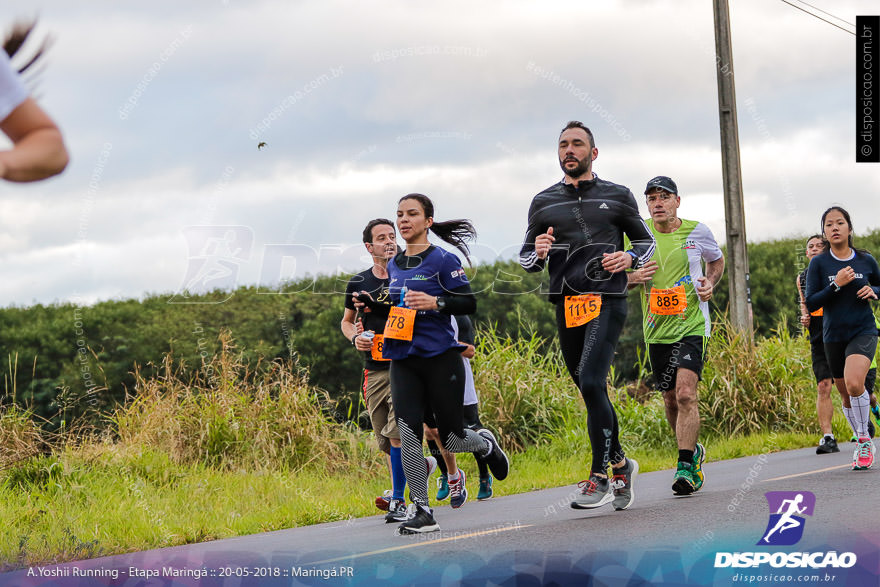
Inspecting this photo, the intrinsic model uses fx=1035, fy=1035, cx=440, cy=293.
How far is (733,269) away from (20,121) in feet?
44.7

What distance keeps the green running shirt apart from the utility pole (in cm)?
681

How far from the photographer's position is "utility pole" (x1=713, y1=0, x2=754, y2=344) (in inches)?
575

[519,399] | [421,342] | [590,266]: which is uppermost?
[590,266]

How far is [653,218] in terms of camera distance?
807 cm

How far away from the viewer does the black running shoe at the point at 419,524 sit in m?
6.35

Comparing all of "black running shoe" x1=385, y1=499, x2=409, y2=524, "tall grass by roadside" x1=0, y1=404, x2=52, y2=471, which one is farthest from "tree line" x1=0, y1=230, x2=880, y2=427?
"black running shoe" x1=385, y1=499, x2=409, y2=524

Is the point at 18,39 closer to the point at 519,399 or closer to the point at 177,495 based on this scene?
the point at 177,495

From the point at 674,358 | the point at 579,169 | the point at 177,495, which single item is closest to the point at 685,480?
the point at 674,358

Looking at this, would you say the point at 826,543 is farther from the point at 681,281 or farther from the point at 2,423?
the point at 2,423

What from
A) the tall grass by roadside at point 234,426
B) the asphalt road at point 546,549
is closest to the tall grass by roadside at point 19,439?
the tall grass by roadside at point 234,426

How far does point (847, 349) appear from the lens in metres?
9.00

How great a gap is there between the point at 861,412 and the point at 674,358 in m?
2.38

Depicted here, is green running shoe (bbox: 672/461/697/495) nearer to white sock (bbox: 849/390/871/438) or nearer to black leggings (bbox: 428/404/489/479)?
black leggings (bbox: 428/404/489/479)

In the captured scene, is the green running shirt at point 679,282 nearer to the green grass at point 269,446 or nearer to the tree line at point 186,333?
the green grass at point 269,446
